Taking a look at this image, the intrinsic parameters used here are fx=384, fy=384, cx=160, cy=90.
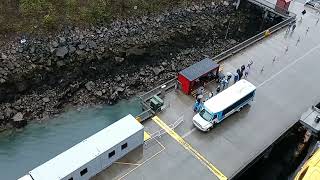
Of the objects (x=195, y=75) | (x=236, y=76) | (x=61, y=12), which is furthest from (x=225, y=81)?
(x=61, y=12)

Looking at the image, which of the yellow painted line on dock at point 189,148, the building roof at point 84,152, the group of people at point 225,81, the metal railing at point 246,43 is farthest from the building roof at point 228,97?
the building roof at point 84,152

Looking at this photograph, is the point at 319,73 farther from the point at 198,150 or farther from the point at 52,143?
the point at 52,143

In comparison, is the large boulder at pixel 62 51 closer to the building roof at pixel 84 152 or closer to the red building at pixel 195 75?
the red building at pixel 195 75

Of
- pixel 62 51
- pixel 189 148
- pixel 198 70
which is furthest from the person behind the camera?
pixel 62 51

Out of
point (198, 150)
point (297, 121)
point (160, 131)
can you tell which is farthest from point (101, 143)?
point (297, 121)

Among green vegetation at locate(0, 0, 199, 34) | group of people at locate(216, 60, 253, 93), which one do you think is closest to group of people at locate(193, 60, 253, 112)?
group of people at locate(216, 60, 253, 93)

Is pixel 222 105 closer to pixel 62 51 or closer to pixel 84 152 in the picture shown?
pixel 84 152
